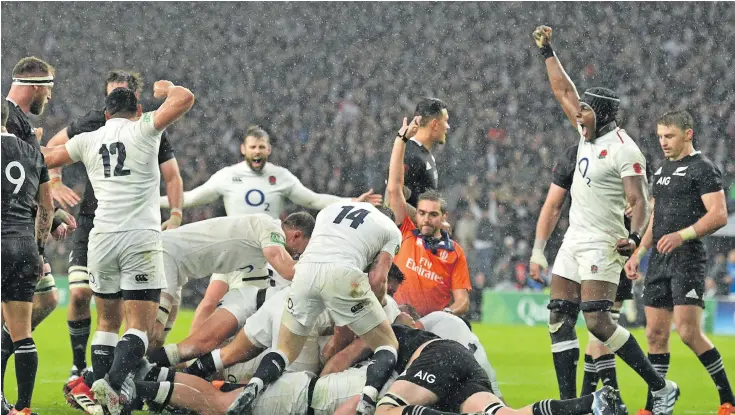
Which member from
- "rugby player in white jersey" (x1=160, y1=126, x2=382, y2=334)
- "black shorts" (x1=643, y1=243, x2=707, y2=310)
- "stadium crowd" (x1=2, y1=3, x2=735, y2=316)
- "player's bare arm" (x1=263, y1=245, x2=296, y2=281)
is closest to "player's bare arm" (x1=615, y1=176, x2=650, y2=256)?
"black shorts" (x1=643, y1=243, x2=707, y2=310)

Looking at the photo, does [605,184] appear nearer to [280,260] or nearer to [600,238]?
[600,238]

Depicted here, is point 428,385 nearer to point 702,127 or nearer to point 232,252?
point 232,252

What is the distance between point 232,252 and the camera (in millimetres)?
7363

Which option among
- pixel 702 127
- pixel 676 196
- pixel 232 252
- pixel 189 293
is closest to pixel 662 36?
pixel 702 127

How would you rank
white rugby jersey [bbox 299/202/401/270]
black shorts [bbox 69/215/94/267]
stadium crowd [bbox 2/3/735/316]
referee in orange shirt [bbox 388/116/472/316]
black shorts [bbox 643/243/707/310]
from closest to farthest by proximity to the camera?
white rugby jersey [bbox 299/202/401/270] < black shorts [bbox 643/243/707/310] < referee in orange shirt [bbox 388/116/472/316] < black shorts [bbox 69/215/94/267] < stadium crowd [bbox 2/3/735/316]

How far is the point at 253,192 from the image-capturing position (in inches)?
368

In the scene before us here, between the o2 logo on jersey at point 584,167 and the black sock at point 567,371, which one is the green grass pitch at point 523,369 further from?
the o2 logo on jersey at point 584,167

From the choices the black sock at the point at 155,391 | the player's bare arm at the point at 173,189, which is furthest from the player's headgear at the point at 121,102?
the black sock at the point at 155,391

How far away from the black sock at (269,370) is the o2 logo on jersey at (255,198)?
11.0 feet

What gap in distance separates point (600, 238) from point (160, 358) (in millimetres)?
3104

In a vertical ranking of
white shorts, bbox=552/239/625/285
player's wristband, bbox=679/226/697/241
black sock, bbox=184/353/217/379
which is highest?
player's wristband, bbox=679/226/697/241

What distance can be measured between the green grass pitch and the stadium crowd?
3348mm

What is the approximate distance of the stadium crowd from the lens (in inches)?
746

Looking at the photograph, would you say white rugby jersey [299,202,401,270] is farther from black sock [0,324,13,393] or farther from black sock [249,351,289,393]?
black sock [0,324,13,393]
